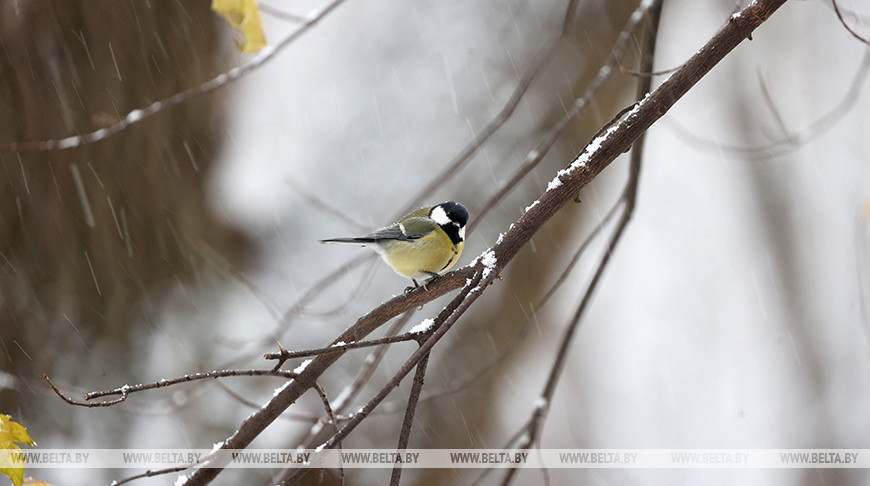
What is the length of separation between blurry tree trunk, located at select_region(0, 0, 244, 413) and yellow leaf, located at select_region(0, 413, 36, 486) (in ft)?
7.18

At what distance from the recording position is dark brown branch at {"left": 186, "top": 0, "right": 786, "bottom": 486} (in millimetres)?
1589

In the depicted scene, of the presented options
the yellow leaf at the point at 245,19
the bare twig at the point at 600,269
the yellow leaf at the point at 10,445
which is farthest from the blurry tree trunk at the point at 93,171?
the bare twig at the point at 600,269

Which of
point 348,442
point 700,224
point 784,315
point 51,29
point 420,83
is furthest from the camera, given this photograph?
point 700,224

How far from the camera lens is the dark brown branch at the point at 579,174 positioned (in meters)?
1.59

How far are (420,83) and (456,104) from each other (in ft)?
1.19

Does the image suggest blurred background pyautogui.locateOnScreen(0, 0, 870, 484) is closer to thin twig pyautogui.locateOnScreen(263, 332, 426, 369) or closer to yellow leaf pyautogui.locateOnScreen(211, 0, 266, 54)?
yellow leaf pyautogui.locateOnScreen(211, 0, 266, 54)

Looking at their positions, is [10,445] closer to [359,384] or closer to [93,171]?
[359,384]

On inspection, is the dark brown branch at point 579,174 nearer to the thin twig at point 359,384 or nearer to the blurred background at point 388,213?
the thin twig at point 359,384

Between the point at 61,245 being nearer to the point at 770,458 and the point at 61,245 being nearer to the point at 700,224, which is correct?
the point at 770,458

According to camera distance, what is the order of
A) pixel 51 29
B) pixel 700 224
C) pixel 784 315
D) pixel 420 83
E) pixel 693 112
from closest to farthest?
pixel 51 29 < pixel 420 83 < pixel 784 315 < pixel 693 112 < pixel 700 224

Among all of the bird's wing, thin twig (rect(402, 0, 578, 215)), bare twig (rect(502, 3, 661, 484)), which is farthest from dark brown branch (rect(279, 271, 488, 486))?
the bird's wing

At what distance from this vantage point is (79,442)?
12.9 ft

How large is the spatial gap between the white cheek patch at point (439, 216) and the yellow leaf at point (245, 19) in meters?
1.14

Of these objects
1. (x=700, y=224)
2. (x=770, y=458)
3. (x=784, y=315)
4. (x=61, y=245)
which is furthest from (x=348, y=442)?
(x=700, y=224)
